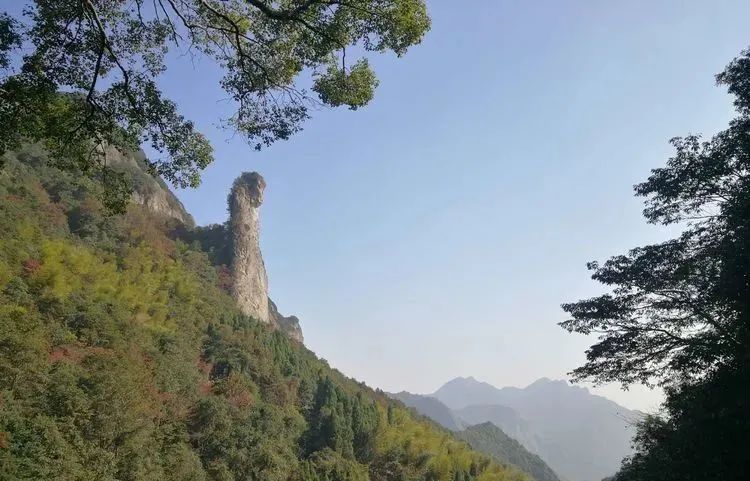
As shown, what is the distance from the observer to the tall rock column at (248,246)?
65.4 meters

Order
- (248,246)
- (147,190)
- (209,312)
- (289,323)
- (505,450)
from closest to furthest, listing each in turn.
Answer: (209,312) < (248,246) < (147,190) < (289,323) < (505,450)

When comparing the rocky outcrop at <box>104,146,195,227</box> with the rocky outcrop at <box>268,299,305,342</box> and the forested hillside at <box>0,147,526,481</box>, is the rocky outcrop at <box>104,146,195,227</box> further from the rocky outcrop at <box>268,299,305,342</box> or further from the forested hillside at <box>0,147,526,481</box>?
the rocky outcrop at <box>268,299,305,342</box>

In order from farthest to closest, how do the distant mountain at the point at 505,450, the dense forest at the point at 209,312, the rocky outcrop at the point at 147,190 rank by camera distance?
the distant mountain at the point at 505,450
the rocky outcrop at the point at 147,190
the dense forest at the point at 209,312

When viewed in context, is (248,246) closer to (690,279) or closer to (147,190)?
(147,190)

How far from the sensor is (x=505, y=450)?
357ft

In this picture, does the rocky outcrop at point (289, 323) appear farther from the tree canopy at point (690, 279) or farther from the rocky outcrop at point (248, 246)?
the tree canopy at point (690, 279)

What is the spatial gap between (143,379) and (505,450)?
101135mm

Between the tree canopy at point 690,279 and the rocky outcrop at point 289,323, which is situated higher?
the rocky outcrop at point 289,323

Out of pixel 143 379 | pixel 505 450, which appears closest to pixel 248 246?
pixel 143 379

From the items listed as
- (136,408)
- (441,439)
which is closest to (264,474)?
(136,408)

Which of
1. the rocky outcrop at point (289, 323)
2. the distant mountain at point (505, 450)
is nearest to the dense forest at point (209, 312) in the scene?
the rocky outcrop at point (289, 323)

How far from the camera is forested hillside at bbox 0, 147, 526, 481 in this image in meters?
20.3

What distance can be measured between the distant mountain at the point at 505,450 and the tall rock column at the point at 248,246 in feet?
188

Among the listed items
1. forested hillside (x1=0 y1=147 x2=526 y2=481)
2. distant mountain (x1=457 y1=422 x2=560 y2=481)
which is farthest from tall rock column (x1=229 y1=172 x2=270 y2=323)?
distant mountain (x1=457 y1=422 x2=560 y2=481)
